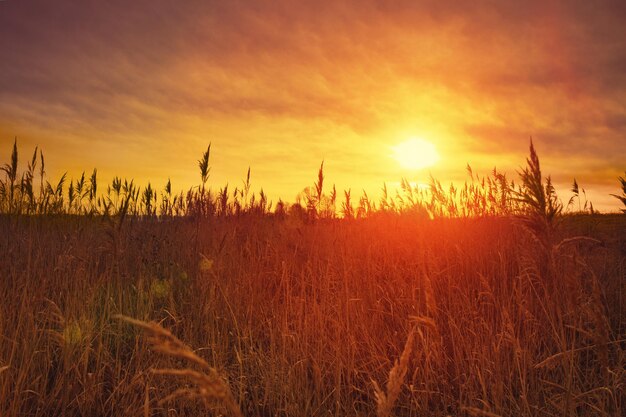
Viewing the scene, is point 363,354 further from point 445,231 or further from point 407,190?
point 407,190

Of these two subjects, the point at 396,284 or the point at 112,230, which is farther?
the point at 396,284

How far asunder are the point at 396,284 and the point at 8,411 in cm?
296

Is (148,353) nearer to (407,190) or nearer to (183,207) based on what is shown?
(407,190)

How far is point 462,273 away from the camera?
3.92m

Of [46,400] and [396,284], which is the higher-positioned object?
[396,284]

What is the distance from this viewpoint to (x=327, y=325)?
3412 mm

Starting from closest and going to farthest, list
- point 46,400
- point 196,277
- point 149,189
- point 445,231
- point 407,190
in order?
point 46,400 → point 196,277 → point 445,231 → point 407,190 → point 149,189

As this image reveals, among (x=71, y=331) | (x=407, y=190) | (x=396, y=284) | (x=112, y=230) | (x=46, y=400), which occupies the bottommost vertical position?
(x=46, y=400)

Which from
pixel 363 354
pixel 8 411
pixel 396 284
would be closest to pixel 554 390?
pixel 363 354

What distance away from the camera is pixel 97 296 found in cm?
398

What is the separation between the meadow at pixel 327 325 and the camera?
2.20 m

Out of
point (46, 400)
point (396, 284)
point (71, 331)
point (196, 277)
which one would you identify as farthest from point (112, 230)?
point (396, 284)

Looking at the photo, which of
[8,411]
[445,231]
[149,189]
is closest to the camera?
[8,411]

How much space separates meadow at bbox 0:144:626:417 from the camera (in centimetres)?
220
